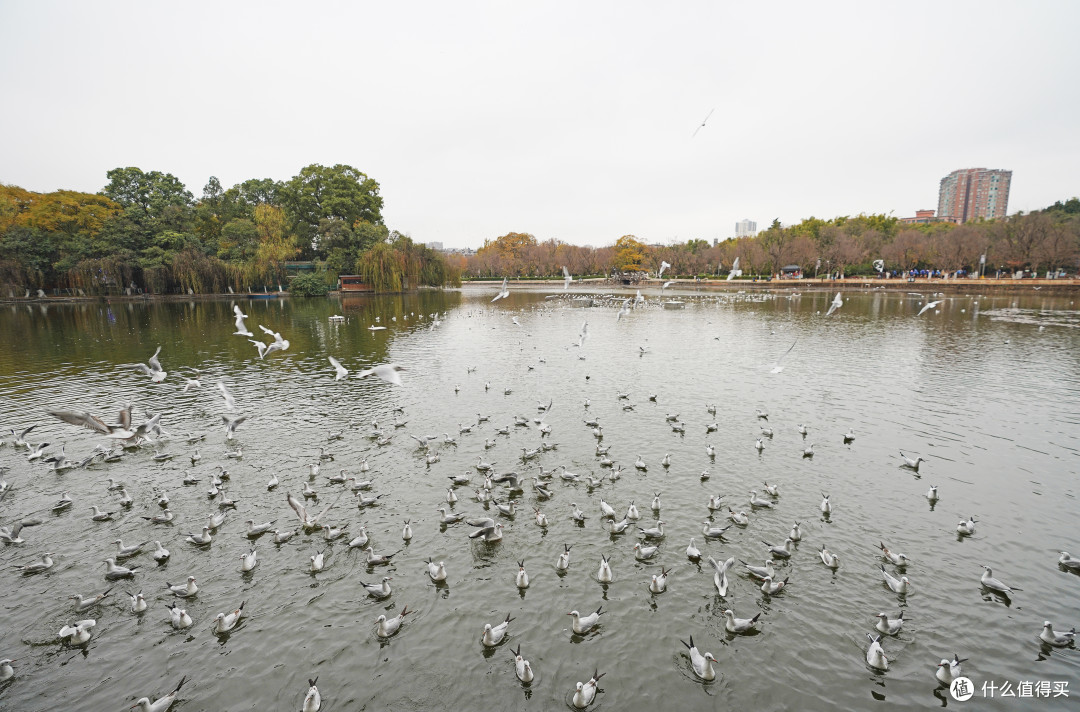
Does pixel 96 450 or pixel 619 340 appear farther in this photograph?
pixel 619 340

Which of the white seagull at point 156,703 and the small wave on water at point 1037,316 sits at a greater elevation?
the small wave on water at point 1037,316

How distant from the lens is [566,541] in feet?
34.1

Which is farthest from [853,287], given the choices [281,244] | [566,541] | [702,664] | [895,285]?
[281,244]

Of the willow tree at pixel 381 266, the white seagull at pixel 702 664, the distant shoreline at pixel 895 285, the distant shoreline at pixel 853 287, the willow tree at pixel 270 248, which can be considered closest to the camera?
the white seagull at pixel 702 664

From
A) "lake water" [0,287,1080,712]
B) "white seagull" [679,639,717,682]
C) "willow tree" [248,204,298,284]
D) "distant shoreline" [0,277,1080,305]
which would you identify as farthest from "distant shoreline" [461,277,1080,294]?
"willow tree" [248,204,298,284]

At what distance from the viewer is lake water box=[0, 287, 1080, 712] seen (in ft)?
23.6

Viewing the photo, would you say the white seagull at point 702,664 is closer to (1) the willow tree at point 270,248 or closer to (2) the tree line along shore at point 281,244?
(2) the tree line along shore at point 281,244

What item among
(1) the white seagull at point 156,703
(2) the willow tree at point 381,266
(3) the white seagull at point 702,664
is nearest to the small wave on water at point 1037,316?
(3) the white seagull at point 702,664

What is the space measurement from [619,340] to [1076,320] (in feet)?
126

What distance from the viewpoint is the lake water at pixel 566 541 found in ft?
23.6

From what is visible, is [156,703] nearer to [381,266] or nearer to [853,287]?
[381,266]

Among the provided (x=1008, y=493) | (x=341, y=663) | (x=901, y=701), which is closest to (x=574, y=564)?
(x=341, y=663)

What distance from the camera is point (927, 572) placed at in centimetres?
937

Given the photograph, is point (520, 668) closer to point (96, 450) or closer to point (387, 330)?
point (96, 450)
